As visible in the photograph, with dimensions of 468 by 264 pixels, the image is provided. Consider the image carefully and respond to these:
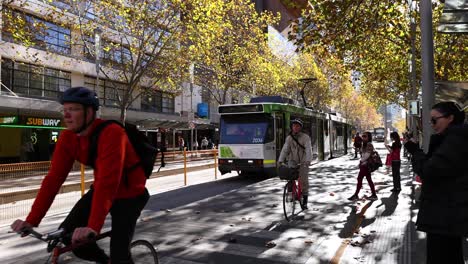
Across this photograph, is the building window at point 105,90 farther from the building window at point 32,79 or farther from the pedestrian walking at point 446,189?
the pedestrian walking at point 446,189

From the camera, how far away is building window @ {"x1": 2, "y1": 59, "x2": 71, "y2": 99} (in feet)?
76.5

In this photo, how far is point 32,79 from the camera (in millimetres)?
24641

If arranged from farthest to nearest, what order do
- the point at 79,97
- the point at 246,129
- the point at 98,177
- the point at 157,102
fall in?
the point at 157,102
the point at 246,129
the point at 79,97
the point at 98,177

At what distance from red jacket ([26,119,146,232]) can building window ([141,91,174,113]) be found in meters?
31.4

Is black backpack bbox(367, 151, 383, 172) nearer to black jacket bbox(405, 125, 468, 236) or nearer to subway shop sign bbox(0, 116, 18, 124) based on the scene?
black jacket bbox(405, 125, 468, 236)

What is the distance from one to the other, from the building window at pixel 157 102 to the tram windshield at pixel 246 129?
63.8 feet

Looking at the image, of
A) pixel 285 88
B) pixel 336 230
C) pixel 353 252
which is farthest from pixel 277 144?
pixel 285 88

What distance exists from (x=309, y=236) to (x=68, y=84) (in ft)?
82.0

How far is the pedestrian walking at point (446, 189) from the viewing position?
9.84 ft

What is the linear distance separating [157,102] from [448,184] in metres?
35.4

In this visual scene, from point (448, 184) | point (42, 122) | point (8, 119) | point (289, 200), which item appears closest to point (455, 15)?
point (289, 200)

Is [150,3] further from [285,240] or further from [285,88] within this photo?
[285,88]

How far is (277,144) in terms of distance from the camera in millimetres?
15352

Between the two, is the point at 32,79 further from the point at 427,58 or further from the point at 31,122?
the point at 427,58
